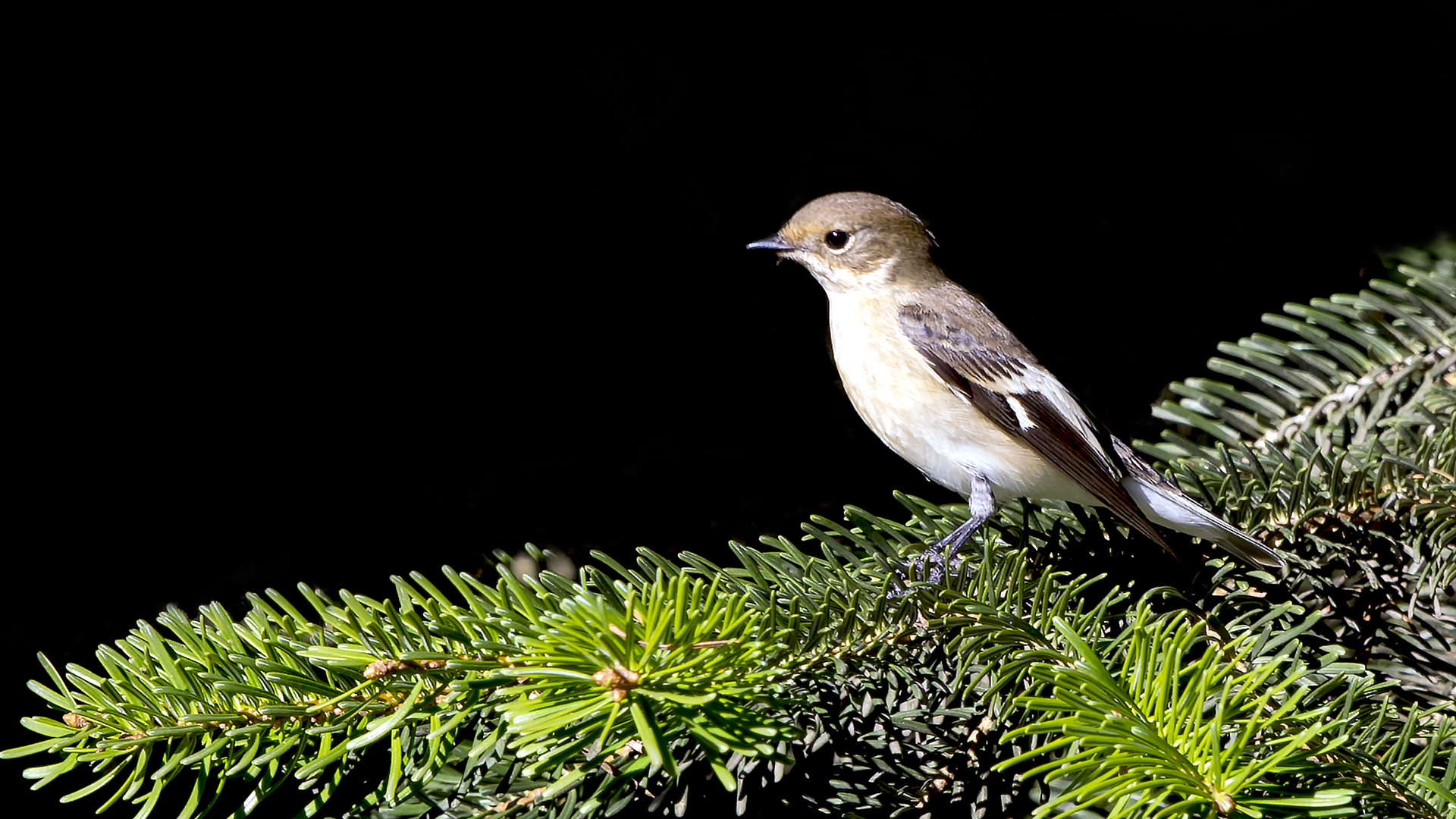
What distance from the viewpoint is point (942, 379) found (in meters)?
2.82

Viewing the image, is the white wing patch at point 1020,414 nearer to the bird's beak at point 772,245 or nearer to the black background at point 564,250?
the black background at point 564,250

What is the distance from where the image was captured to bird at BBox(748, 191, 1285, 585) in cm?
257

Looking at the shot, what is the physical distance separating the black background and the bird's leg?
0.76m

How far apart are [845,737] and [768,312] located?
1.92 metres

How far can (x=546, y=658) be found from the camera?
3.84 feet

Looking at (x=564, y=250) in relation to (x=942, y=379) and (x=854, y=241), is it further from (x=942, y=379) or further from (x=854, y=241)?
(x=942, y=379)

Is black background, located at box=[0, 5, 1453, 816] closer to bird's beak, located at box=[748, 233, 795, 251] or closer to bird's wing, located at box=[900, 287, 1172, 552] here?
bird's beak, located at box=[748, 233, 795, 251]

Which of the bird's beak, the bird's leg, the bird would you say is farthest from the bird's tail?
the bird's beak

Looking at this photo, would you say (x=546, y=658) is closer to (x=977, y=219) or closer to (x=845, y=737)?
(x=845, y=737)

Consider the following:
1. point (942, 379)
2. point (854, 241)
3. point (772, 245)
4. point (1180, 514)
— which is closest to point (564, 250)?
point (772, 245)

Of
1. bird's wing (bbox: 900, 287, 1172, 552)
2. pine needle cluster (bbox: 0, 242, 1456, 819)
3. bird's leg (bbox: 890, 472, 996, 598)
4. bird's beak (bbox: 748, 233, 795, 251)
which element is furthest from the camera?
bird's beak (bbox: 748, 233, 795, 251)

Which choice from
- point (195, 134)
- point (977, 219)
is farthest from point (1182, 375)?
point (195, 134)

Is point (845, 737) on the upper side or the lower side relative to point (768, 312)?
lower

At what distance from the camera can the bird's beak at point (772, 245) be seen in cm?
285
